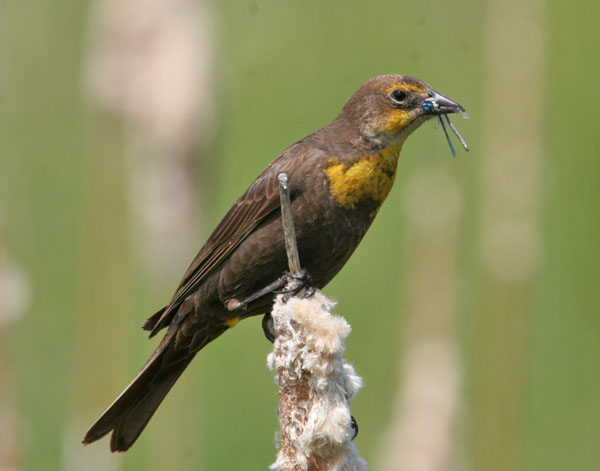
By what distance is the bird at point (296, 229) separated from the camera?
355 centimetres

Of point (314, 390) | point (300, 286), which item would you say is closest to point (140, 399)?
point (300, 286)

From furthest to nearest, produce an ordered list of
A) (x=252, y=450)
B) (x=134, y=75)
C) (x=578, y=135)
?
(x=578, y=135) < (x=252, y=450) < (x=134, y=75)

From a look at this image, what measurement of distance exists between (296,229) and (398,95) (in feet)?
2.11

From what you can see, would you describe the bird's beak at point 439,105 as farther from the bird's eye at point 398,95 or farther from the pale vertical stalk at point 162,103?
the pale vertical stalk at point 162,103

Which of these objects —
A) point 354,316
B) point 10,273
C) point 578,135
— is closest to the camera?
point 10,273

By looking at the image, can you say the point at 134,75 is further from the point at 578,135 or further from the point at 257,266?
the point at 578,135

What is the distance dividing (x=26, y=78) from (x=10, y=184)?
969mm

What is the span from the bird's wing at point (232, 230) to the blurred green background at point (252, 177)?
10 centimetres

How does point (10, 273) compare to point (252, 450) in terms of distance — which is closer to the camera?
point (10, 273)

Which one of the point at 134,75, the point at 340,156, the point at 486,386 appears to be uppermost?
the point at 134,75

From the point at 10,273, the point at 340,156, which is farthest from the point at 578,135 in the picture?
the point at 10,273

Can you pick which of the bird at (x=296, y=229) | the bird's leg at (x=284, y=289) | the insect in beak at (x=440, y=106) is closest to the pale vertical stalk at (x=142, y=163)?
the bird at (x=296, y=229)

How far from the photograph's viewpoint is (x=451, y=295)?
373cm

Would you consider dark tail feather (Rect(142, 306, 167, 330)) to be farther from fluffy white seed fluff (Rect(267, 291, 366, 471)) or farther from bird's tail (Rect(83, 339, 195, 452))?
fluffy white seed fluff (Rect(267, 291, 366, 471))
